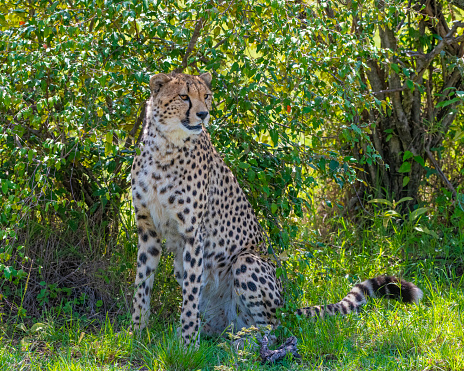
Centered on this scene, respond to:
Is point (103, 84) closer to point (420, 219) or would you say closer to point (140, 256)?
point (140, 256)

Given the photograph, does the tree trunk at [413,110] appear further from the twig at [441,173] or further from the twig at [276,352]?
the twig at [276,352]

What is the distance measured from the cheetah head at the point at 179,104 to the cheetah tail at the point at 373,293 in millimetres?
1283

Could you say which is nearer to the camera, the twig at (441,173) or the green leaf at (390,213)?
the green leaf at (390,213)

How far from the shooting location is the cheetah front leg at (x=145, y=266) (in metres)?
3.44

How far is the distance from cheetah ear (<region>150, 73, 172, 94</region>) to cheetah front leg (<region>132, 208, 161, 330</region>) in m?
0.77

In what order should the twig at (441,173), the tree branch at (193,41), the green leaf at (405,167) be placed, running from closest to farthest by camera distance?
the tree branch at (193,41) → the twig at (441,173) → the green leaf at (405,167)

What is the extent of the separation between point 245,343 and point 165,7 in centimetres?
214

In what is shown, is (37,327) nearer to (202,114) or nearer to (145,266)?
(145,266)

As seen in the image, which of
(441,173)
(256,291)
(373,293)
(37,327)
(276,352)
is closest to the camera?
(276,352)

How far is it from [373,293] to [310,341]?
0.64 metres

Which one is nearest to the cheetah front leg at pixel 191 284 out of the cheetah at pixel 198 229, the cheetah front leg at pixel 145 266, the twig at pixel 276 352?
the cheetah at pixel 198 229

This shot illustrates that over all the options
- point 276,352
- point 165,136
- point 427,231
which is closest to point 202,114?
point 165,136

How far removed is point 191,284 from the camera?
3.32 metres

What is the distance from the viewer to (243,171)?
376cm
